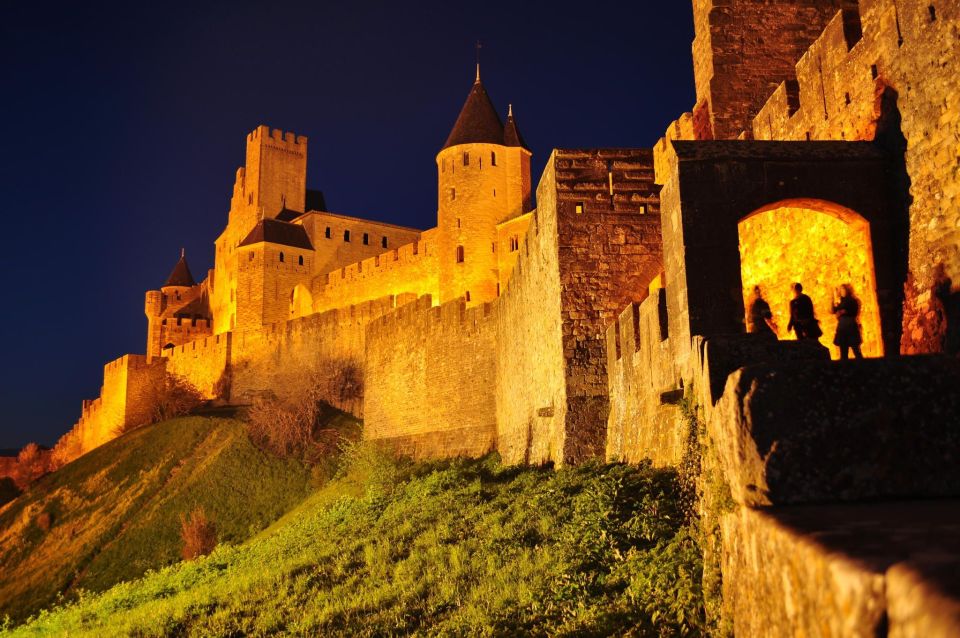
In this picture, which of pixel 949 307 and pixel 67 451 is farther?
pixel 67 451

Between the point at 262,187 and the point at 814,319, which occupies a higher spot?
the point at 262,187

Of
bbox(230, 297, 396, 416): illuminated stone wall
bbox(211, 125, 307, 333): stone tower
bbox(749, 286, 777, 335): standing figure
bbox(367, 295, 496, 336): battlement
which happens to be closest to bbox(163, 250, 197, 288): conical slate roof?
bbox(211, 125, 307, 333): stone tower

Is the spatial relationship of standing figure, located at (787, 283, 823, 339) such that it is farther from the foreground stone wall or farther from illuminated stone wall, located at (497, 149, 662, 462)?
the foreground stone wall

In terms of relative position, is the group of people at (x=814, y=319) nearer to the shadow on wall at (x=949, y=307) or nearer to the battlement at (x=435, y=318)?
the shadow on wall at (x=949, y=307)

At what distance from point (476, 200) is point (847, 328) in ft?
114

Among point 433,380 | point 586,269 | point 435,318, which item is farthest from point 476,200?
point 586,269

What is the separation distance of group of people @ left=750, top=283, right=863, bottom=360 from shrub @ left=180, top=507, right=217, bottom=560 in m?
16.8

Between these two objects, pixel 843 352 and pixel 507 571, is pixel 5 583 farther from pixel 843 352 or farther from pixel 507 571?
pixel 843 352

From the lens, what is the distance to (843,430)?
385 cm

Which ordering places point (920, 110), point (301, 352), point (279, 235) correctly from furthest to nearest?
point (279, 235) → point (301, 352) → point (920, 110)

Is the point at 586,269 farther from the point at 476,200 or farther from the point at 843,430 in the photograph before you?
the point at 476,200

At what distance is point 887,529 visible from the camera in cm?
302

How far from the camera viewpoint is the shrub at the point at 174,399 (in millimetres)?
44219

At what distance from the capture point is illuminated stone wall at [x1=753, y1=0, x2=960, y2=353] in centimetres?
727
